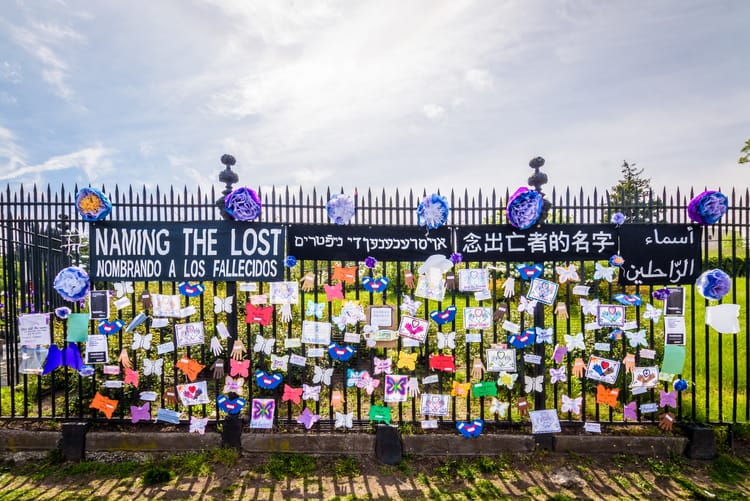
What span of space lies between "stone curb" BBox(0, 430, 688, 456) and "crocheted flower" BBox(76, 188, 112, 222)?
96.1 inches

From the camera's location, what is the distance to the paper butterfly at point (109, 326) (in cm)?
443

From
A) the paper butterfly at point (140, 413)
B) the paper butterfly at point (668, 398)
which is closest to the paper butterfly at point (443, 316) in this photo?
the paper butterfly at point (668, 398)

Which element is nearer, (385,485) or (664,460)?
(385,485)

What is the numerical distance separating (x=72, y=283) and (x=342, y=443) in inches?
137

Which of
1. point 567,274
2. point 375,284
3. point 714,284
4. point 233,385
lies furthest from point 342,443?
point 714,284

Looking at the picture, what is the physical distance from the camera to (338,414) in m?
4.45

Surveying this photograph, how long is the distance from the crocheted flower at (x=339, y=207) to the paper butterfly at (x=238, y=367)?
74.8 inches

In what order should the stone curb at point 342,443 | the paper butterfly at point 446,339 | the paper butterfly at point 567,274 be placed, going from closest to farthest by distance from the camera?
the paper butterfly at point 446,339 < the stone curb at point 342,443 < the paper butterfly at point 567,274

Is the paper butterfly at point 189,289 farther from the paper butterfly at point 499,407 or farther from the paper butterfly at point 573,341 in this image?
the paper butterfly at point 573,341

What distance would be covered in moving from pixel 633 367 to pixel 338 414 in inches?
136

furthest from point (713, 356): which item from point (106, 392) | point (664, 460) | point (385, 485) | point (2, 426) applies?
point (2, 426)

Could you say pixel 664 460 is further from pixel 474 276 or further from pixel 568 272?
pixel 474 276

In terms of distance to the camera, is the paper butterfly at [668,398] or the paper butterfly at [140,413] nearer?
the paper butterfly at [140,413]

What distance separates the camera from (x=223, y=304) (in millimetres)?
4363
